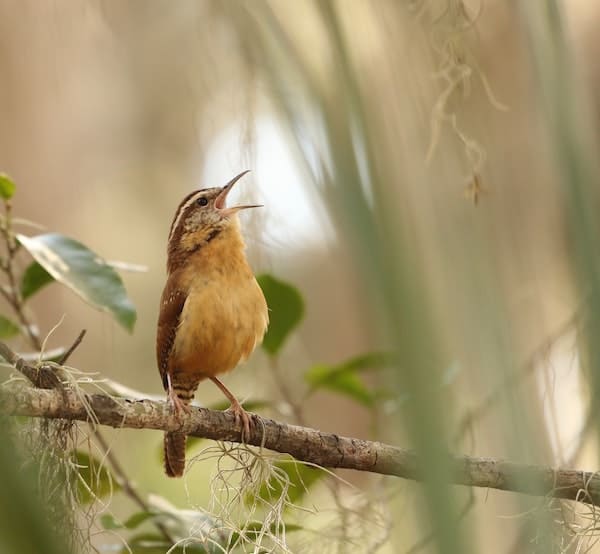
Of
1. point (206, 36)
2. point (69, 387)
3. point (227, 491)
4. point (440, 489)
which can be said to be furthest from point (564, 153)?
point (227, 491)

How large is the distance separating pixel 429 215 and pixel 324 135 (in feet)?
0.35

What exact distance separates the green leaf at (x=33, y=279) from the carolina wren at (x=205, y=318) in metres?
0.48

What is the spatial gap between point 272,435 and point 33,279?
3.60ft

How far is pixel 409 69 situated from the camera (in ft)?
2.91

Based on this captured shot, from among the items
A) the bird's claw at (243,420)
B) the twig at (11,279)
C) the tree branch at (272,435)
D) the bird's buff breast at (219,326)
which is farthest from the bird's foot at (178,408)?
the twig at (11,279)

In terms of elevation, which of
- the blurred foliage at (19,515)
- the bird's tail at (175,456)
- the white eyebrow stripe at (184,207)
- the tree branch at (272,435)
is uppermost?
the blurred foliage at (19,515)

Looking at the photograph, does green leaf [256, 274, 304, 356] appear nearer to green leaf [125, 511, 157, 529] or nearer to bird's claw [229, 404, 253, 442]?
bird's claw [229, 404, 253, 442]

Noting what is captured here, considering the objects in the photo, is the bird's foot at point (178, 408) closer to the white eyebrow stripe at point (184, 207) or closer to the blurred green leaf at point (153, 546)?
the blurred green leaf at point (153, 546)

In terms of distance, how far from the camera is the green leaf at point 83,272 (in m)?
2.78

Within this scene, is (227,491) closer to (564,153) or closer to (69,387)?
(69,387)

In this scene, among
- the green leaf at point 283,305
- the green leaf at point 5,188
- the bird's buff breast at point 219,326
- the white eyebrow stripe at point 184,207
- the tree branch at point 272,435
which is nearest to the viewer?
the tree branch at point 272,435

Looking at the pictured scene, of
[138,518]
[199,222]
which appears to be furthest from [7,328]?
[199,222]

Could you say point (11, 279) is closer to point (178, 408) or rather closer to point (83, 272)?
point (83, 272)

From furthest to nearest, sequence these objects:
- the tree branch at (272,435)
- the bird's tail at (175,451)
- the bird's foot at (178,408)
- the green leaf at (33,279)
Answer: the bird's tail at (175,451) < the green leaf at (33,279) < the bird's foot at (178,408) < the tree branch at (272,435)
